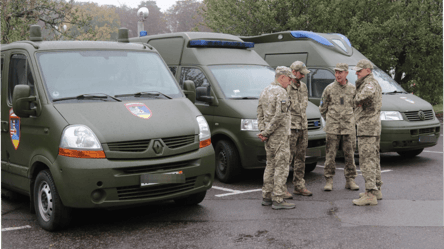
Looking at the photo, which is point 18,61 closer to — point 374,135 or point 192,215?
point 192,215

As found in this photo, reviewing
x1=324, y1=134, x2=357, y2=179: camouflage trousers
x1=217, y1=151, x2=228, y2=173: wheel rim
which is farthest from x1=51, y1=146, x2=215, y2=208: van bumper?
x1=324, y1=134, x2=357, y2=179: camouflage trousers

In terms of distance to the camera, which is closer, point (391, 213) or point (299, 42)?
point (391, 213)

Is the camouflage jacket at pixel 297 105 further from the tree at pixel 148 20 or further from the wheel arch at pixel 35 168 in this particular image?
the tree at pixel 148 20

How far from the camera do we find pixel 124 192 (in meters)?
5.07

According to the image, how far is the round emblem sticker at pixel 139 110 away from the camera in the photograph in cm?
543

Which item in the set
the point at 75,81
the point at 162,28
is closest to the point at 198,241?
the point at 75,81

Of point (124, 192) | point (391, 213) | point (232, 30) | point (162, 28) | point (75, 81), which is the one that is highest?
point (162, 28)

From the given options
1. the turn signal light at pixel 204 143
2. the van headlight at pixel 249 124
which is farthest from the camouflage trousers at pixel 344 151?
the turn signal light at pixel 204 143

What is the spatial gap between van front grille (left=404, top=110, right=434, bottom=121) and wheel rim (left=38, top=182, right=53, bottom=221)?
6687 millimetres

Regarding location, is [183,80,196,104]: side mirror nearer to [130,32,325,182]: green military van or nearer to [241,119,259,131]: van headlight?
[130,32,325,182]: green military van

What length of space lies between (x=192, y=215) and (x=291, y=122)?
Result: 1925 mm

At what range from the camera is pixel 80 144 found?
16.3 feet

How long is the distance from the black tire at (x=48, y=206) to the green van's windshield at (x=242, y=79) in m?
3.45

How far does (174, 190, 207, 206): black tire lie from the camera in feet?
20.3
